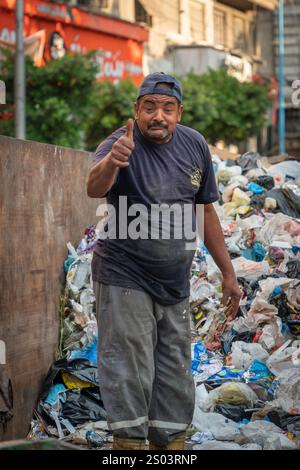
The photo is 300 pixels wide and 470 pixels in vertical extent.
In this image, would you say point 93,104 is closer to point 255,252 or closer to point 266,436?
point 255,252

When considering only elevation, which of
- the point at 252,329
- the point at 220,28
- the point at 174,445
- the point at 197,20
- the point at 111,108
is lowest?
the point at 174,445

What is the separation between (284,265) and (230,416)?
216 cm

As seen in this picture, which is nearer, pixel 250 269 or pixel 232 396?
pixel 232 396

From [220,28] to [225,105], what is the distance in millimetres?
10026

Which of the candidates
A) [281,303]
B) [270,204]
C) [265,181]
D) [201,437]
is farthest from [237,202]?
[201,437]

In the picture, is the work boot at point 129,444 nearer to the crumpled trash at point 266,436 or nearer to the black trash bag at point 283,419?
the crumpled trash at point 266,436

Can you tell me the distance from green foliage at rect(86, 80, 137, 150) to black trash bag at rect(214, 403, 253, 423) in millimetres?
15041

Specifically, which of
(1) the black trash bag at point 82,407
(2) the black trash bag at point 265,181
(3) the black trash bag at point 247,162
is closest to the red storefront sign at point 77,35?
(3) the black trash bag at point 247,162

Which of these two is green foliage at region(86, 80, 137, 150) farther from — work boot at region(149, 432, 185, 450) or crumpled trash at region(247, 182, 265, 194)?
work boot at region(149, 432, 185, 450)

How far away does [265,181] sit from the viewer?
9391 millimetres

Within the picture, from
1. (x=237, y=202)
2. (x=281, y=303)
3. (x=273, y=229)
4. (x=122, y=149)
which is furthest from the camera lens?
(x=237, y=202)

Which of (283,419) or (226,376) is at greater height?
(226,376)

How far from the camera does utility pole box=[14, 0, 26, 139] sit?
15617mm

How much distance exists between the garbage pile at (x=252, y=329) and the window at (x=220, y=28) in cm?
2684
